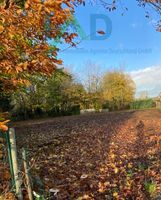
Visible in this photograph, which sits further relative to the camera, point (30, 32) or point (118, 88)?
point (118, 88)

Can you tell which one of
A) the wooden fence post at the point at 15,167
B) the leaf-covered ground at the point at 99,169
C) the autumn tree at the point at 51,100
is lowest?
the leaf-covered ground at the point at 99,169

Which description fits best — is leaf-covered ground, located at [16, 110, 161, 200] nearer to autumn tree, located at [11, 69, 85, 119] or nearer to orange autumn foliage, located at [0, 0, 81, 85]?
orange autumn foliage, located at [0, 0, 81, 85]

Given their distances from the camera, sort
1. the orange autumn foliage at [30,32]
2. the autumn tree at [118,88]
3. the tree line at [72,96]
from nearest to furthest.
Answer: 1. the orange autumn foliage at [30,32]
2. the tree line at [72,96]
3. the autumn tree at [118,88]

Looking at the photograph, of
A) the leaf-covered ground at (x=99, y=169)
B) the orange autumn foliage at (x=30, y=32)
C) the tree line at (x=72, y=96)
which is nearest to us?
the orange autumn foliage at (x=30, y=32)

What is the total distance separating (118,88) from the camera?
37.9 m

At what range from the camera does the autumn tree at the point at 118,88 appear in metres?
A: 37.3

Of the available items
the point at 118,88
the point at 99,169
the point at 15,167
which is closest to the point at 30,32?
the point at 15,167

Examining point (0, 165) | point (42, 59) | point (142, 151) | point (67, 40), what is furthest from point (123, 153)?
point (42, 59)

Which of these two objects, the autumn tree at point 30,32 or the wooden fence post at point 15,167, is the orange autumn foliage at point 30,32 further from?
the wooden fence post at point 15,167

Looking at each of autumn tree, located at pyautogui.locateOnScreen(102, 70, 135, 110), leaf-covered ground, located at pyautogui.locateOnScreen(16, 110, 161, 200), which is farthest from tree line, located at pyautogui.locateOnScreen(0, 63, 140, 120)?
leaf-covered ground, located at pyautogui.locateOnScreen(16, 110, 161, 200)

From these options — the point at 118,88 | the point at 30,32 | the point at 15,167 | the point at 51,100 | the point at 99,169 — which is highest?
the point at 118,88

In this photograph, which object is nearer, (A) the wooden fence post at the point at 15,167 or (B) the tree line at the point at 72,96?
(A) the wooden fence post at the point at 15,167

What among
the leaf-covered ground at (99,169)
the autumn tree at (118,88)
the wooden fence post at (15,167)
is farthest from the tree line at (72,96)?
the wooden fence post at (15,167)

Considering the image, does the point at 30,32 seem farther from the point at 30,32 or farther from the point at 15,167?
the point at 15,167
